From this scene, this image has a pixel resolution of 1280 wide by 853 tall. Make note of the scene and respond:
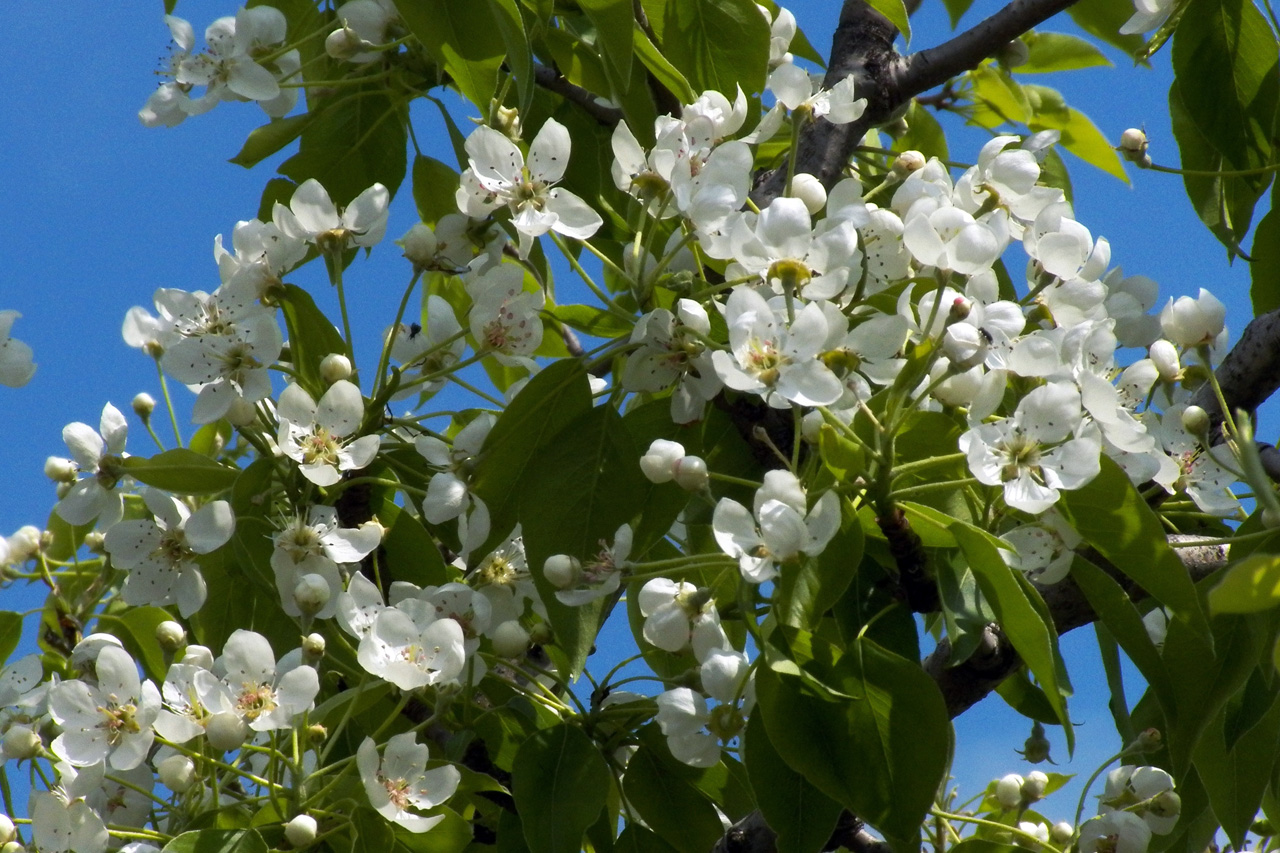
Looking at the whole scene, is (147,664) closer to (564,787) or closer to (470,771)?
(470,771)

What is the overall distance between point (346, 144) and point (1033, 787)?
166 cm

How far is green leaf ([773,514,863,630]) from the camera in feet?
4.93

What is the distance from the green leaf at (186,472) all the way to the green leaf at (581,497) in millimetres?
438

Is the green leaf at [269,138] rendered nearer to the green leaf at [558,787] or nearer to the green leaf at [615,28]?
the green leaf at [615,28]

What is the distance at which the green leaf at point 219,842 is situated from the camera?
165 centimetres

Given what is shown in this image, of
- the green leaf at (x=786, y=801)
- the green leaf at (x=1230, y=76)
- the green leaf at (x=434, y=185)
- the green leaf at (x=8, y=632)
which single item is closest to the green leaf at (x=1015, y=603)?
the green leaf at (x=786, y=801)

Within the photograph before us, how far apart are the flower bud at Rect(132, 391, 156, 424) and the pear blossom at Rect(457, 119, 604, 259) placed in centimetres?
79

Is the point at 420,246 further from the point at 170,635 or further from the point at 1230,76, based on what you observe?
the point at 1230,76

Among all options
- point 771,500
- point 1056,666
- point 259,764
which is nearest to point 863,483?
point 771,500

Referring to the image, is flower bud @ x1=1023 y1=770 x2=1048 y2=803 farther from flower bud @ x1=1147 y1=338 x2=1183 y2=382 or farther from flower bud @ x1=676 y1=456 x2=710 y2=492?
flower bud @ x1=676 y1=456 x2=710 y2=492

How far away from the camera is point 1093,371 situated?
67.3 inches

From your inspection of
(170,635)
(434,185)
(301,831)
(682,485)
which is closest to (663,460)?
(682,485)

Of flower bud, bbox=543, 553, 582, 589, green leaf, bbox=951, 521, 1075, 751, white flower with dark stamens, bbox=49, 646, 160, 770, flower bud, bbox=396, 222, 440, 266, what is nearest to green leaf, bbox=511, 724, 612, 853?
flower bud, bbox=543, 553, 582, 589

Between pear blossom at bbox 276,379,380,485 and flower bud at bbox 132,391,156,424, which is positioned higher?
flower bud at bbox 132,391,156,424
